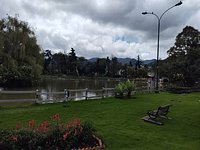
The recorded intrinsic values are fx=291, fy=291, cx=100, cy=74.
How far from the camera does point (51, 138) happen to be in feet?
27.3

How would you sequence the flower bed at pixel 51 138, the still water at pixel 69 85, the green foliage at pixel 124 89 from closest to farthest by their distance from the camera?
1. the flower bed at pixel 51 138
2. the green foliage at pixel 124 89
3. the still water at pixel 69 85

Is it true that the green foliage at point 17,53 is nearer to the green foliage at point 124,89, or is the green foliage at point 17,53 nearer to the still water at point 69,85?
the still water at point 69,85

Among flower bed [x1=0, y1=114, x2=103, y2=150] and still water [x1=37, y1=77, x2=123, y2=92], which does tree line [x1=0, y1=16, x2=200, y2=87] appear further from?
flower bed [x1=0, y1=114, x2=103, y2=150]

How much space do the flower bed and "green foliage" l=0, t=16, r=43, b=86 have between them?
115 feet

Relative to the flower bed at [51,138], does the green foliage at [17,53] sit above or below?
above

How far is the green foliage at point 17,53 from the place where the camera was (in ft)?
143

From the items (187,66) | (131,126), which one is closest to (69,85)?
(187,66)

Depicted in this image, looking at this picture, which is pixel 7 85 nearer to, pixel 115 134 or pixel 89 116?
pixel 89 116

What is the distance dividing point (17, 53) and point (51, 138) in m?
38.9

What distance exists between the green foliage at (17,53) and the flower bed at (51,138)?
35041mm

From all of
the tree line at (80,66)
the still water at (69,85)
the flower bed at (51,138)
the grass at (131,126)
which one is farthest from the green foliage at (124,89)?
the tree line at (80,66)

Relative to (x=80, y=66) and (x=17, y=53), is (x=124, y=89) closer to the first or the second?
(x=17, y=53)

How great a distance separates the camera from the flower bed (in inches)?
317

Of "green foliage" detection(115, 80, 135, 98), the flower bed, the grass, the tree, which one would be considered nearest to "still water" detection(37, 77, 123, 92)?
the tree
